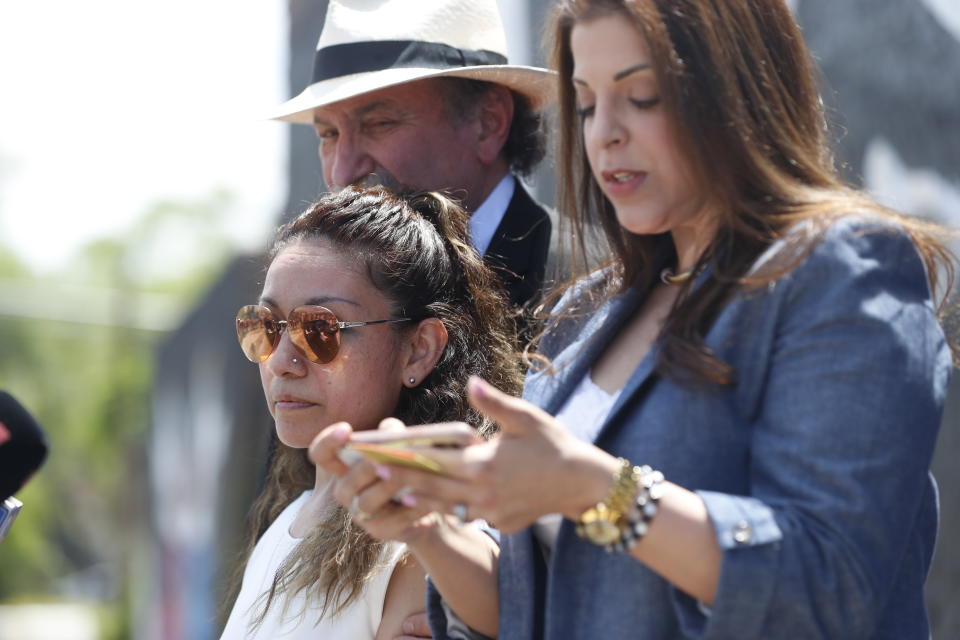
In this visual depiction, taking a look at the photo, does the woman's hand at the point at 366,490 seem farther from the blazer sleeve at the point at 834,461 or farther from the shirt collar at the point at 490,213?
the shirt collar at the point at 490,213

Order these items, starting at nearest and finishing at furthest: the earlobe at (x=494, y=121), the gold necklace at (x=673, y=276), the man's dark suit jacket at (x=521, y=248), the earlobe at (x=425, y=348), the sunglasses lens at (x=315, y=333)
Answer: the gold necklace at (x=673, y=276)
the sunglasses lens at (x=315, y=333)
the earlobe at (x=425, y=348)
the man's dark suit jacket at (x=521, y=248)
the earlobe at (x=494, y=121)

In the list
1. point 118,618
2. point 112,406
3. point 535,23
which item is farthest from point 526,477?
point 112,406

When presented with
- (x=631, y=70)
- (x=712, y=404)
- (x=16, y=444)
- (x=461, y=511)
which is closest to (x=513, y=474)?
(x=461, y=511)

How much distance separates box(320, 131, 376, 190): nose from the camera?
289cm

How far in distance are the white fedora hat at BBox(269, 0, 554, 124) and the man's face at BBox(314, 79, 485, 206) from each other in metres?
0.06

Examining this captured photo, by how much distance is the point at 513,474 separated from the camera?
1.39 metres

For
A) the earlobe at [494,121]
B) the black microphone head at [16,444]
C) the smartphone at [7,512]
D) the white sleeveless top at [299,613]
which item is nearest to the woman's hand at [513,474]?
the white sleeveless top at [299,613]

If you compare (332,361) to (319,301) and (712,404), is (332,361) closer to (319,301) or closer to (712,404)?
(319,301)

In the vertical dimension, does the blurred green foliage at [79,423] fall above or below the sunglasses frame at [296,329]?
below

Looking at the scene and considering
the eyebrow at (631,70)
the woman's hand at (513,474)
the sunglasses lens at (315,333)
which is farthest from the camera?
the sunglasses lens at (315,333)

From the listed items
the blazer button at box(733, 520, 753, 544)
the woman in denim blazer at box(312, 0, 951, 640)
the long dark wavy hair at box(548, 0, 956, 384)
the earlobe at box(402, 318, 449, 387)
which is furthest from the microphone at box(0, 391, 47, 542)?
the blazer button at box(733, 520, 753, 544)

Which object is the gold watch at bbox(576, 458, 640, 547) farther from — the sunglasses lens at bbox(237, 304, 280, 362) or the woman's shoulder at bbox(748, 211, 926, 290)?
the sunglasses lens at bbox(237, 304, 280, 362)

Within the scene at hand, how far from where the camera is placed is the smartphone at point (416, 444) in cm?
138

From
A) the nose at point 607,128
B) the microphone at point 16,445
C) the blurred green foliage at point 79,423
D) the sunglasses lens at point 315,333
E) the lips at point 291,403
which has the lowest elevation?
the blurred green foliage at point 79,423
